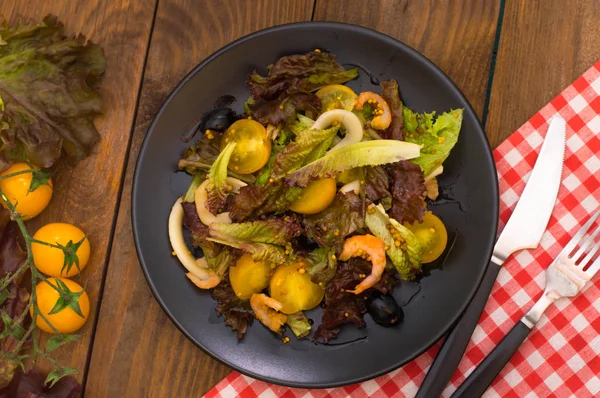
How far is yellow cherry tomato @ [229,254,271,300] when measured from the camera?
2156 mm

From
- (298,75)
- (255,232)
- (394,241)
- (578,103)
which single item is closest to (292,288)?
(255,232)

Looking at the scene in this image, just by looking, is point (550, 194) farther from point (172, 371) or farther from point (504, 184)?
point (172, 371)

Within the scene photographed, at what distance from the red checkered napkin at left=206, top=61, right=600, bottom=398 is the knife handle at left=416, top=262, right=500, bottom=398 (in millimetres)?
79

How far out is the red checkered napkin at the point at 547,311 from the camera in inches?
89.4

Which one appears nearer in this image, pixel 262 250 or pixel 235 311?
pixel 262 250

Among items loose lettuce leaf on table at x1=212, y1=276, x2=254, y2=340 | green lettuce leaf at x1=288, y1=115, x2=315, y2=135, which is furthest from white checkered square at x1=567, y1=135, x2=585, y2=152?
loose lettuce leaf on table at x1=212, y1=276, x2=254, y2=340

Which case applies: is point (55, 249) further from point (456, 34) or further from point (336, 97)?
point (456, 34)

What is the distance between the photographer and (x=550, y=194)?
227 cm

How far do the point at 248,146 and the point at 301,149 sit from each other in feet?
0.55

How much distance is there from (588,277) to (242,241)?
1123 mm

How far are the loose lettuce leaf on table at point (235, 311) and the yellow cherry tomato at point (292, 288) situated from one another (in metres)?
0.13

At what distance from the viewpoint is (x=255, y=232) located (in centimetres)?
214

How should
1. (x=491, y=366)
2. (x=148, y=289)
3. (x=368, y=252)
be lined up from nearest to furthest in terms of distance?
(x=368, y=252) < (x=491, y=366) < (x=148, y=289)

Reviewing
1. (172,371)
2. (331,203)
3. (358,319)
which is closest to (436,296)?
(358,319)
